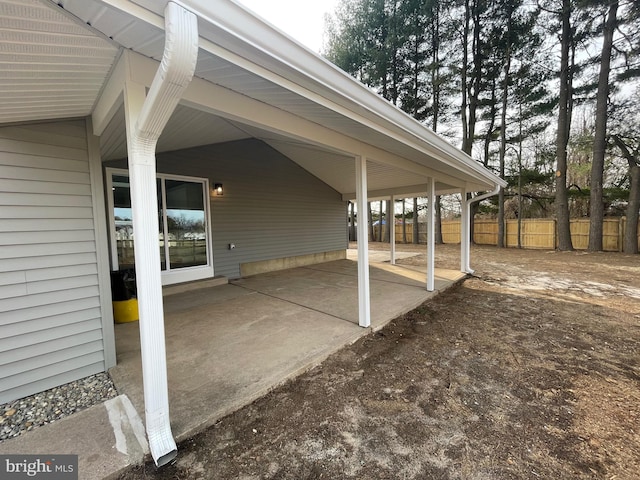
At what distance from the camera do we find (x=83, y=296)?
2.35m

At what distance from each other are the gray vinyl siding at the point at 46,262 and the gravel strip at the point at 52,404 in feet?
0.26

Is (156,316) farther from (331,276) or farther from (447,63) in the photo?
(447,63)

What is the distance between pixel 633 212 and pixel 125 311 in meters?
13.9

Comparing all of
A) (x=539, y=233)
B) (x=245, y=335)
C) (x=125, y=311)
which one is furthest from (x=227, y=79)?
(x=539, y=233)

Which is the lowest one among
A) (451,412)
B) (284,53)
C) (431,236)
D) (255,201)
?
(451,412)

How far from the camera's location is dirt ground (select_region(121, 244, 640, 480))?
1.52m

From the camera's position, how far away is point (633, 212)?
8.63m

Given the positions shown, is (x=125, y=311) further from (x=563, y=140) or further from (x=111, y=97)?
(x=563, y=140)

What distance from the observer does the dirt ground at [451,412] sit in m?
1.52

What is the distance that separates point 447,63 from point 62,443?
15.5 m

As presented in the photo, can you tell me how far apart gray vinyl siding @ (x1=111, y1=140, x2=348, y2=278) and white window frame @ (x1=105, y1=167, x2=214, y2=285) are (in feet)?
0.32

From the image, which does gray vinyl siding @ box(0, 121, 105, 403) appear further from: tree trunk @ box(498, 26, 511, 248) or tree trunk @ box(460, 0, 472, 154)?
tree trunk @ box(460, 0, 472, 154)

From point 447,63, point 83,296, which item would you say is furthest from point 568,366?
point 447,63

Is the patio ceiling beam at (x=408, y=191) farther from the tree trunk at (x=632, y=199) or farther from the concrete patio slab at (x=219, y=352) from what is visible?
the tree trunk at (x=632, y=199)
